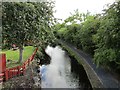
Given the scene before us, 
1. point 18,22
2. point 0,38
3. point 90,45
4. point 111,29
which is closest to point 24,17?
point 18,22

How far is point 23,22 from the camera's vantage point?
16125 millimetres

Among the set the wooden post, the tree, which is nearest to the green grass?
the tree

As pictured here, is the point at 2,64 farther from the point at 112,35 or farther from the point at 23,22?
the point at 112,35

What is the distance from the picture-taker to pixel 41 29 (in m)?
18.4

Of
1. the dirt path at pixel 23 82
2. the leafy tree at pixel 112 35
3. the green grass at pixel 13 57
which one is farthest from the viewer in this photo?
the green grass at pixel 13 57

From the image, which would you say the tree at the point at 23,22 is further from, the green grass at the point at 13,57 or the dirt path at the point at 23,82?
the dirt path at the point at 23,82

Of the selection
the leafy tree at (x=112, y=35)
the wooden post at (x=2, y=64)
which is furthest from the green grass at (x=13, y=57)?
the leafy tree at (x=112, y=35)

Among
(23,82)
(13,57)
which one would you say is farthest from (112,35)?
(13,57)

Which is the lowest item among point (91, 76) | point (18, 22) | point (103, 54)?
point (91, 76)

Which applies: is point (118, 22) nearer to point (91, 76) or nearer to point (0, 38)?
point (91, 76)

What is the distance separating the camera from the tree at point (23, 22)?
15.7 metres

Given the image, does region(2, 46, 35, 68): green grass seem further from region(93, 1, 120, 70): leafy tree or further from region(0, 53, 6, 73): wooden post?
region(93, 1, 120, 70): leafy tree

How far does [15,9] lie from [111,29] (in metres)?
7.67

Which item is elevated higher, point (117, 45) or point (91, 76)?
point (117, 45)
